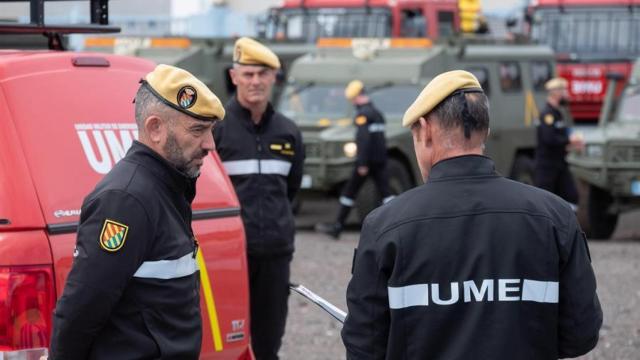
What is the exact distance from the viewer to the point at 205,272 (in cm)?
456

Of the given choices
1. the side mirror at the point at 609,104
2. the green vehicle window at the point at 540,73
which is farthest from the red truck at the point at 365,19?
the side mirror at the point at 609,104

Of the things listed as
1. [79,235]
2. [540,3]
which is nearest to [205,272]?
[79,235]

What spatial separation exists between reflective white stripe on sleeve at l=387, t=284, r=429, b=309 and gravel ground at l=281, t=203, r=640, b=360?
4721mm

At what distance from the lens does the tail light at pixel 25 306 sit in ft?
12.5

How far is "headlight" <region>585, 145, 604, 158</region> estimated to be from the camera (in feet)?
47.6

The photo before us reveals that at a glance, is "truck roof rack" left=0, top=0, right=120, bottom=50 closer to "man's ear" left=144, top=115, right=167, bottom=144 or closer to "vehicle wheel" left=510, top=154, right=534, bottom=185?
"man's ear" left=144, top=115, right=167, bottom=144

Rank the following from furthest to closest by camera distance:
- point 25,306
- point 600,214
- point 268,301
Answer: point 600,214, point 268,301, point 25,306

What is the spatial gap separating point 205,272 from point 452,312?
1.48 metres

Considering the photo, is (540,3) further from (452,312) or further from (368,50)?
(452,312)

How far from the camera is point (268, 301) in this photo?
20.1 ft

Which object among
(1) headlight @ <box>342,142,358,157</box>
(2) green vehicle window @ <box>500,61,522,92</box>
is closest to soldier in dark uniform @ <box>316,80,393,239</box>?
(1) headlight @ <box>342,142,358,157</box>

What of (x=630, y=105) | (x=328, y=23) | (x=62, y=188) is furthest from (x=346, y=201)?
(x=62, y=188)

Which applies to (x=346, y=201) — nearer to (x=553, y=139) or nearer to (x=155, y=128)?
(x=553, y=139)

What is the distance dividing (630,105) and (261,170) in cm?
1027
